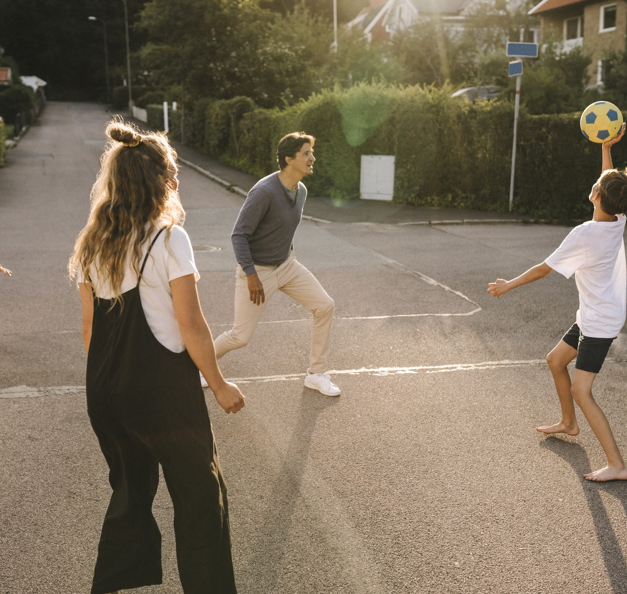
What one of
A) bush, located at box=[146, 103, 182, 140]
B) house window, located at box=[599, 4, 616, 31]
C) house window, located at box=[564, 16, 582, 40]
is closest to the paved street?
bush, located at box=[146, 103, 182, 140]

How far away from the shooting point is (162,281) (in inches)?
105

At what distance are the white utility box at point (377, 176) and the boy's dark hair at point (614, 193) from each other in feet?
48.0

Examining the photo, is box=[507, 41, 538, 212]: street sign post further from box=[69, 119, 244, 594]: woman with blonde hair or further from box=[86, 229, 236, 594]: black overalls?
box=[86, 229, 236, 594]: black overalls

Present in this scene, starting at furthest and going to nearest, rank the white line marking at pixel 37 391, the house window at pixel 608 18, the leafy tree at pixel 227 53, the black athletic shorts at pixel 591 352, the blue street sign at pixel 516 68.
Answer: the house window at pixel 608 18, the leafy tree at pixel 227 53, the blue street sign at pixel 516 68, the white line marking at pixel 37 391, the black athletic shorts at pixel 591 352

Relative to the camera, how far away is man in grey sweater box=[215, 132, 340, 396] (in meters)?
5.37

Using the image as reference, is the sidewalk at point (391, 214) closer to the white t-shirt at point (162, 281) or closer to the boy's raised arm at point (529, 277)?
the boy's raised arm at point (529, 277)

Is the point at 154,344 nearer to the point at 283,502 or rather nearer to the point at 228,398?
the point at 228,398

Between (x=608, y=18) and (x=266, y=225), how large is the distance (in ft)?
122

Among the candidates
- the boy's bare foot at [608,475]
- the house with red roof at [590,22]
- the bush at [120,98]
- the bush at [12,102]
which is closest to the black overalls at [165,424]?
the boy's bare foot at [608,475]

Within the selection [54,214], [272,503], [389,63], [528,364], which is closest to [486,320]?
[528,364]

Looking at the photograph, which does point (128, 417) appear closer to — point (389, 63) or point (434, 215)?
point (434, 215)

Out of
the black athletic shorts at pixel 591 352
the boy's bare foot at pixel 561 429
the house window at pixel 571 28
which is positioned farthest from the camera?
the house window at pixel 571 28

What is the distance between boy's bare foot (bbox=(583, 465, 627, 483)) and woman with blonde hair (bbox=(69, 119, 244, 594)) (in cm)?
250

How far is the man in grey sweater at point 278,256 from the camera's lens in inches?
211
